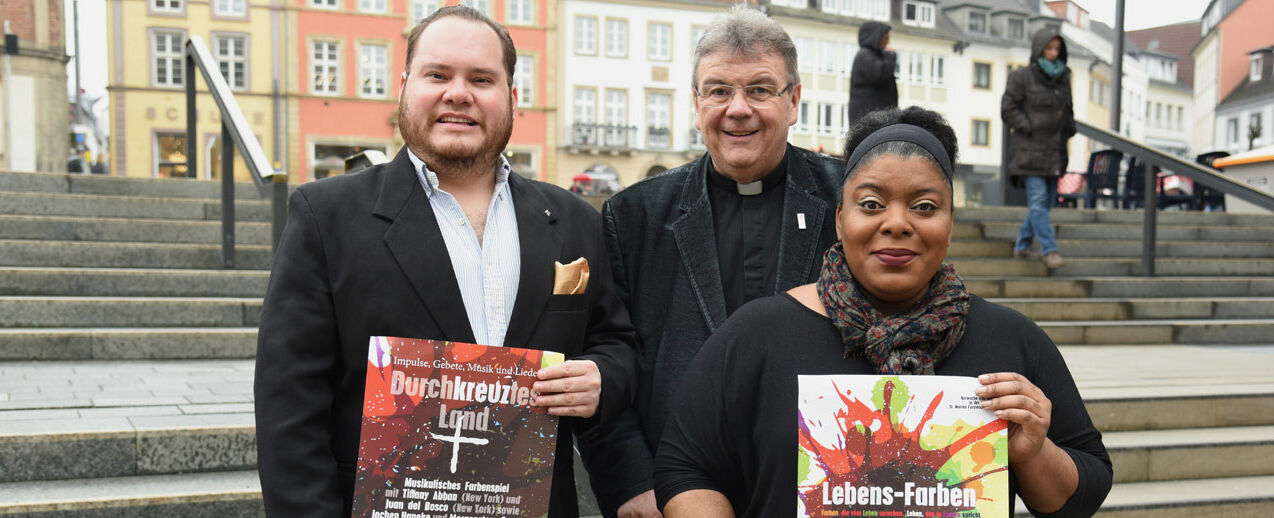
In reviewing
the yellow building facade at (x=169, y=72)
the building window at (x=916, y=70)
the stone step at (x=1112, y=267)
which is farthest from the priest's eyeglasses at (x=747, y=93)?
the building window at (x=916, y=70)

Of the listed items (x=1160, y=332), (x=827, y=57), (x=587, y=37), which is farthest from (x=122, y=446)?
(x=827, y=57)

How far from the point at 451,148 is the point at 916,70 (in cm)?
4857

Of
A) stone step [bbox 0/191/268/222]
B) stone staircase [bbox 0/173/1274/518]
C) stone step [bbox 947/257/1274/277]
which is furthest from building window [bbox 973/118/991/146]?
stone step [bbox 0/191/268/222]

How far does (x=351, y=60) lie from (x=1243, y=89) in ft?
130

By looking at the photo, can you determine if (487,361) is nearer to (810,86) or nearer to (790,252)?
(790,252)

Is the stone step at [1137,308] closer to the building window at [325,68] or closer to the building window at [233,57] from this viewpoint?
the building window at [325,68]

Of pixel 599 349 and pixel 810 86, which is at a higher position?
pixel 810 86

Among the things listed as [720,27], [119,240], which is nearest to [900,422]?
[720,27]

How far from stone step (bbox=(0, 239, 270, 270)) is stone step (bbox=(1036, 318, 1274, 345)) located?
5.81 metres

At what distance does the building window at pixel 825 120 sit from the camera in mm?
44625

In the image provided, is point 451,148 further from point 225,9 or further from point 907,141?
point 225,9

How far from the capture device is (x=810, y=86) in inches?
1757

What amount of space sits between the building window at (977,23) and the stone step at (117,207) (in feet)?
161

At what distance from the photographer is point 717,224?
249 cm
